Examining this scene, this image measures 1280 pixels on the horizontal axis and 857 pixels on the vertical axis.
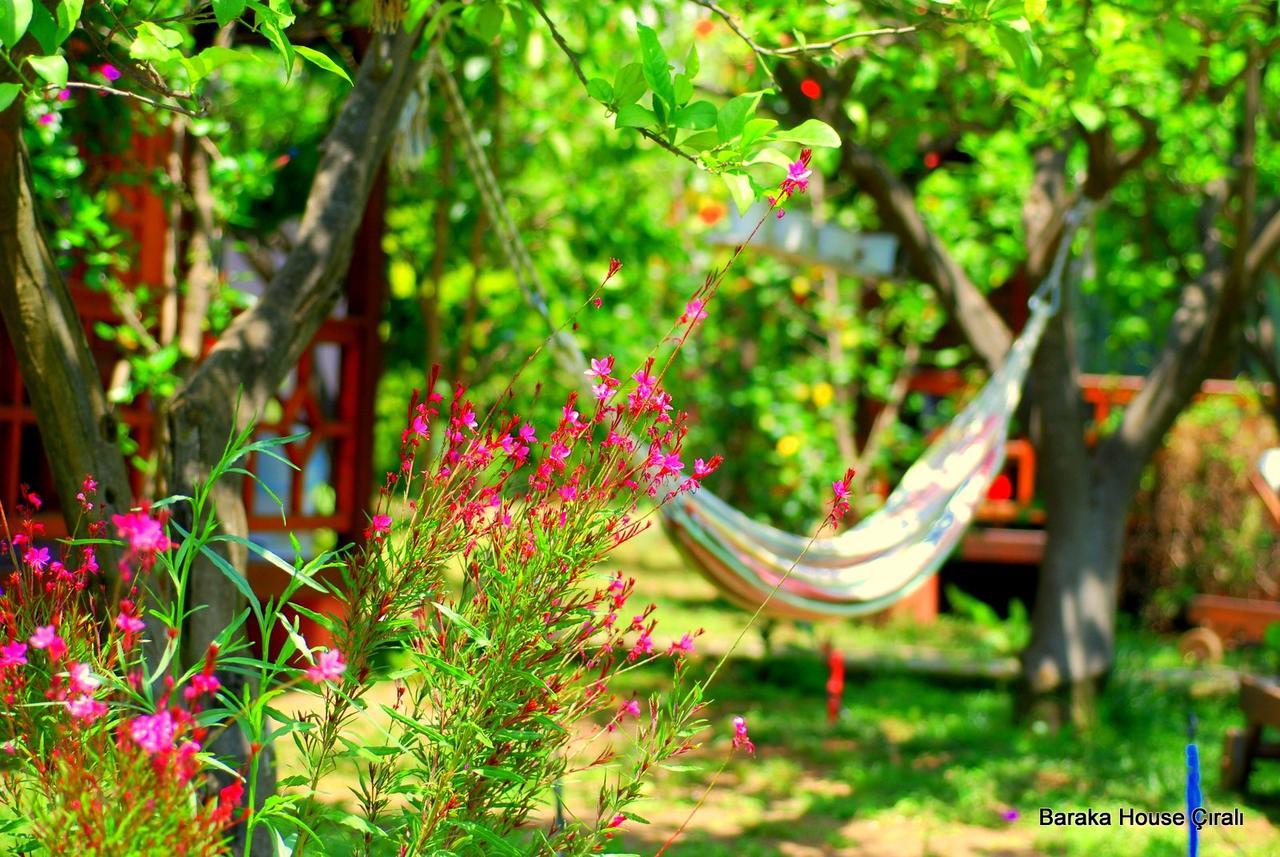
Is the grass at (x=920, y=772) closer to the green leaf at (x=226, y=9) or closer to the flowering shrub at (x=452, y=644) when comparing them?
the flowering shrub at (x=452, y=644)

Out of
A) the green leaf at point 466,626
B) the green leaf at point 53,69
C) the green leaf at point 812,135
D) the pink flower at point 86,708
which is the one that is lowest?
the green leaf at point 466,626

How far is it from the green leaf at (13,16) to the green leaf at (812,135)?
841 millimetres

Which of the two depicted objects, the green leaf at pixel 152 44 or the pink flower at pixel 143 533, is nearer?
the pink flower at pixel 143 533

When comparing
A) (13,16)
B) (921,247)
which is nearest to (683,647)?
(13,16)

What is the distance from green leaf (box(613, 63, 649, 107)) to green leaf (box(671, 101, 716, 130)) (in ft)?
0.28

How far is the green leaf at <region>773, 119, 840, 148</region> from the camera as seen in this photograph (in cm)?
166

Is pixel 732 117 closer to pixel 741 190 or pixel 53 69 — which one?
pixel 741 190

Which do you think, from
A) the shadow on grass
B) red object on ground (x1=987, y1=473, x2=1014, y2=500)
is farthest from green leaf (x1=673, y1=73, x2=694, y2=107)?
red object on ground (x1=987, y1=473, x2=1014, y2=500)

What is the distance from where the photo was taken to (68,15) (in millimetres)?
1346

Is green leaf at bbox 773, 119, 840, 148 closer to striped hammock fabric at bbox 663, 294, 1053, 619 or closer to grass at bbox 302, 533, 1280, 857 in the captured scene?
striped hammock fabric at bbox 663, 294, 1053, 619

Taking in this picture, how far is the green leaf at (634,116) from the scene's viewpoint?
5.41 feet

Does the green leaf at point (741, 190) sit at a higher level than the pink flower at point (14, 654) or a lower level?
higher

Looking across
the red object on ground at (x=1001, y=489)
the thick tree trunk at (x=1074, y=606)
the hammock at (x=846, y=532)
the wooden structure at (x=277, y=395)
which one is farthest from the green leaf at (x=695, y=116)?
the red object on ground at (x=1001, y=489)

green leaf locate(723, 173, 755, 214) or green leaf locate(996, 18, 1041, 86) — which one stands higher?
A: green leaf locate(996, 18, 1041, 86)
